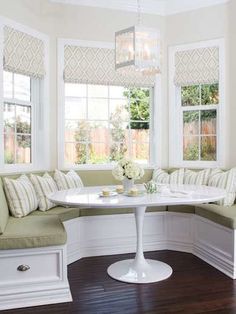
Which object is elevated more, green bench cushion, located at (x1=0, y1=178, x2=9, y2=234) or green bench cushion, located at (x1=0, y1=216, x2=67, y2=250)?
green bench cushion, located at (x1=0, y1=178, x2=9, y2=234)

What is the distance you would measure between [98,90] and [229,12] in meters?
1.87

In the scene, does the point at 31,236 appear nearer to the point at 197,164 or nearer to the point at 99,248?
the point at 99,248

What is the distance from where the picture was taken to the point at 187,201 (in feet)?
7.66

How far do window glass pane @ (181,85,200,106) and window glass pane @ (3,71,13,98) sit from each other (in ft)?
7.09

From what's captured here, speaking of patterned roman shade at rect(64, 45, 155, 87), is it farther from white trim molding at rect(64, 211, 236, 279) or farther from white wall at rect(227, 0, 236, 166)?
white trim molding at rect(64, 211, 236, 279)

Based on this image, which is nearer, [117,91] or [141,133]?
[117,91]

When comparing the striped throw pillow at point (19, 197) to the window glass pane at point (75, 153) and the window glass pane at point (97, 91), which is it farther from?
the window glass pane at point (97, 91)

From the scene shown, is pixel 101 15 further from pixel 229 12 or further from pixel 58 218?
pixel 58 218

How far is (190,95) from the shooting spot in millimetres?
4152

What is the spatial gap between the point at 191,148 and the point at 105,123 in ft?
3.89

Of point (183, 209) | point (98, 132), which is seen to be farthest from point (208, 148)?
point (98, 132)

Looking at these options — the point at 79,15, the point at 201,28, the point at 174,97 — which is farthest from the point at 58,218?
the point at 201,28

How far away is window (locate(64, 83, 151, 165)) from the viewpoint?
13.2 ft

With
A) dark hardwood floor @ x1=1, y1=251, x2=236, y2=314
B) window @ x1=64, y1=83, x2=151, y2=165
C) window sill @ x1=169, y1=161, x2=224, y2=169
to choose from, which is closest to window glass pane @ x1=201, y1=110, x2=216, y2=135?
window sill @ x1=169, y1=161, x2=224, y2=169
